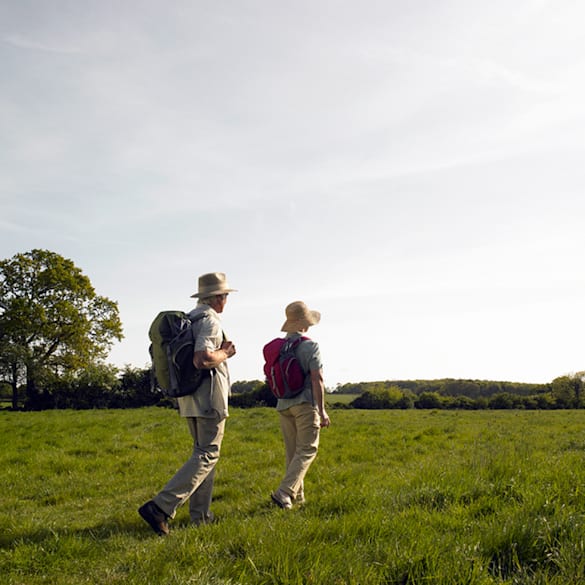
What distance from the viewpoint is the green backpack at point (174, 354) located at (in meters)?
5.31

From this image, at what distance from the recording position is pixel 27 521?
5.71 metres

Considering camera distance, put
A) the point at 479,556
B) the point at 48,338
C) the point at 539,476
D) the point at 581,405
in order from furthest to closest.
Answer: the point at 581,405, the point at 48,338, the point at 539,476, the point at 479,556

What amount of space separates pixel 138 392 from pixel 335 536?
39.5 meters

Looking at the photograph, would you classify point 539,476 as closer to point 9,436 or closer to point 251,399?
point 9,436

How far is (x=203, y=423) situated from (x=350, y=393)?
7109 cm

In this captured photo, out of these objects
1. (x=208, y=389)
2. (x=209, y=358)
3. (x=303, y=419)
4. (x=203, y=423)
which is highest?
(x=209, y=358)

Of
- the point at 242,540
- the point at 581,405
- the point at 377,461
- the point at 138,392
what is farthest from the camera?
the point at 581,405

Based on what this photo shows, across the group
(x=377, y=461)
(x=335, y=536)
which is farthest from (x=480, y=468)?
(x=377, y=461)

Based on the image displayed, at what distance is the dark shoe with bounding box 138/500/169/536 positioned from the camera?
4.99 m

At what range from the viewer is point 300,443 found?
6.09 metres

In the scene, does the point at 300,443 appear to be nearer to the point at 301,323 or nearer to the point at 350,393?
the point at 301,323

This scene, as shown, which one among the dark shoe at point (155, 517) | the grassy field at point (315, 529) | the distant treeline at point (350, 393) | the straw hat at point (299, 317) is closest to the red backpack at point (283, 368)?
the straw hat at point (299, 317)

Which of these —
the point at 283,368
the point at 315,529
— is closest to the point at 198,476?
the point at 283,368

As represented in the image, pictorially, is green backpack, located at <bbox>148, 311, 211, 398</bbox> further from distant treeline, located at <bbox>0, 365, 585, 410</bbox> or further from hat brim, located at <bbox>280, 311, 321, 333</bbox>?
distant treeline, located at <bbox>0, 365, 585, 410</bbox>
